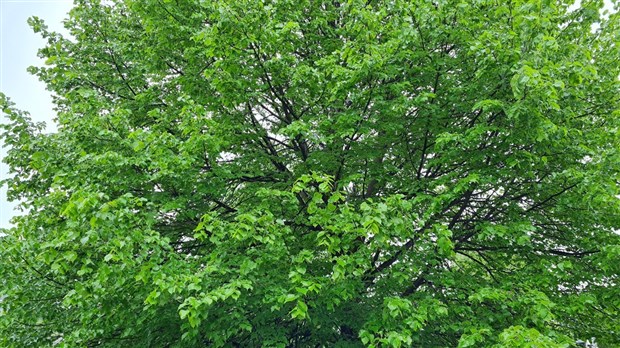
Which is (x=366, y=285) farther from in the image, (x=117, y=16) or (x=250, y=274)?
(x=117, y=16)

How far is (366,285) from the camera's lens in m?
4.73

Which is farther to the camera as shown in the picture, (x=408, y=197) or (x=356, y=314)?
(x=408, y=197)

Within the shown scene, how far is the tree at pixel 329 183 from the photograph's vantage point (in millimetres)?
3594

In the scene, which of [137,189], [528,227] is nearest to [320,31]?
[137,189]

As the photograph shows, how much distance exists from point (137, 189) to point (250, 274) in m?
1.64

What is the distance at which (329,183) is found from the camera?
4.18 metres

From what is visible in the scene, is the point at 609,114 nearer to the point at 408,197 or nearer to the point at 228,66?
the point at 408,197

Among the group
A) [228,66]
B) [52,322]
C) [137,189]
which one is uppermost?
[228,66]

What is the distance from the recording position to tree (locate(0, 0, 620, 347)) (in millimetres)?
Result: 3594

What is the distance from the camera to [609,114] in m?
4.78

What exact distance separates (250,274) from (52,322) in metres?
2.79

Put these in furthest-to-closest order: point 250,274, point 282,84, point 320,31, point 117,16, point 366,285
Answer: point 117,16 < point 320,31 < point 282,84 < point 366,285 < point 250,274

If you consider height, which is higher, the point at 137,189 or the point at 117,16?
the point at 117,16

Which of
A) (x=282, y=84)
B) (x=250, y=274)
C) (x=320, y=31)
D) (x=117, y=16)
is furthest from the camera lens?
(x=117, y=16)
